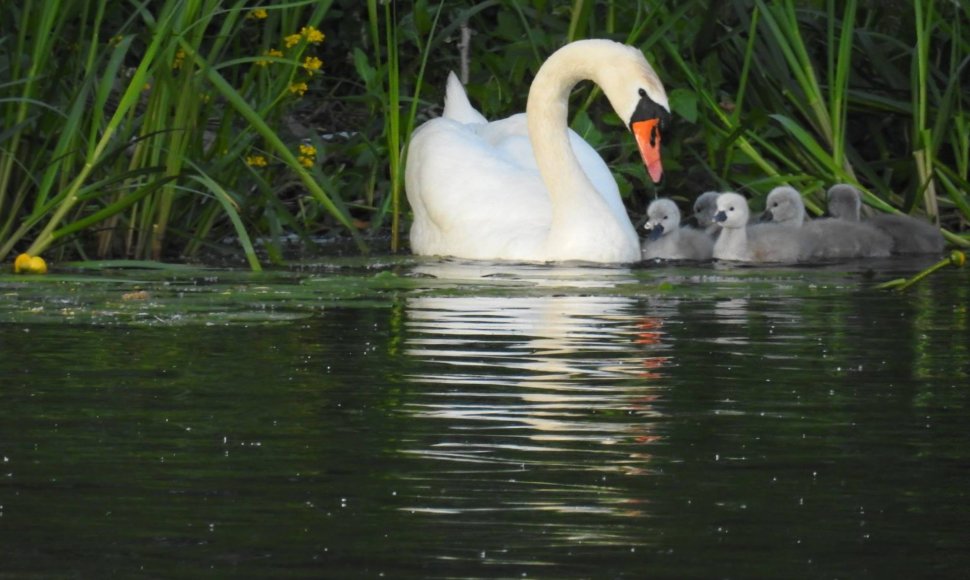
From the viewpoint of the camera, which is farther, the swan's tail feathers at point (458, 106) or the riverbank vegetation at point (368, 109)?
the swan's tail feathers at point (458, 106)

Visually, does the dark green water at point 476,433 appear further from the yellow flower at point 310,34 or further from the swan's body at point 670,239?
the swan's body at point 670,239

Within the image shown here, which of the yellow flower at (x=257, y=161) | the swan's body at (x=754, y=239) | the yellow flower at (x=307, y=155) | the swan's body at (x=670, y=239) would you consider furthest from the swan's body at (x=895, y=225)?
the yellow flower at (x=257, y=161)

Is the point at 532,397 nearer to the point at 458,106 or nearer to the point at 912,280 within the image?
the point at 912,280

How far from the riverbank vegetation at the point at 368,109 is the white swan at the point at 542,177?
188 millimetres

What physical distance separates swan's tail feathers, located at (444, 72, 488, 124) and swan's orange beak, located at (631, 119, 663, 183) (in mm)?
1449

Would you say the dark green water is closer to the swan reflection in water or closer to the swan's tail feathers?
the swan reflection in water

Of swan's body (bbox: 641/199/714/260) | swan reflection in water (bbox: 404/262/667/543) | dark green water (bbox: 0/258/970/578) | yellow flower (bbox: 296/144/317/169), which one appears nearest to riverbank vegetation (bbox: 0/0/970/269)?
yellow flower (bbox: 296/144/317/169)

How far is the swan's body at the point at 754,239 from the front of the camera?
898 centimetres

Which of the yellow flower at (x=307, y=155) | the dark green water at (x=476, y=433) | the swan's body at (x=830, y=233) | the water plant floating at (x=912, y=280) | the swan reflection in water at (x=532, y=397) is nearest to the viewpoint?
the dark green water at (x=476, y=433)

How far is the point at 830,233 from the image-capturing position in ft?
29.6

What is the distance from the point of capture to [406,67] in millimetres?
11414

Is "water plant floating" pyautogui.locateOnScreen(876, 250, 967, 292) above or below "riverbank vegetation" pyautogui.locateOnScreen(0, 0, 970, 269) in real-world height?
below

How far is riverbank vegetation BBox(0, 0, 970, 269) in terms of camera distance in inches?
302

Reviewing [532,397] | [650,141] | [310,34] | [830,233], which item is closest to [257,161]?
[310,34]
